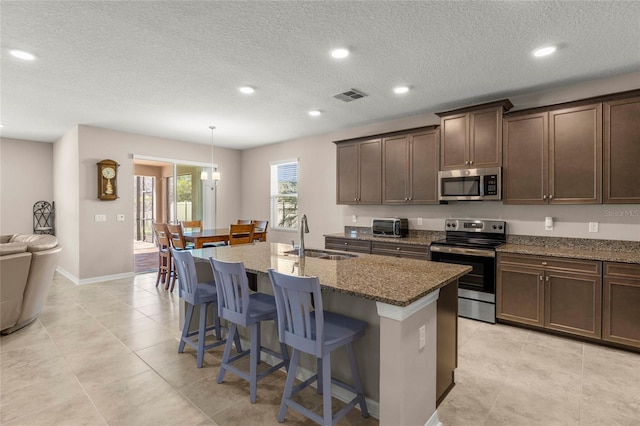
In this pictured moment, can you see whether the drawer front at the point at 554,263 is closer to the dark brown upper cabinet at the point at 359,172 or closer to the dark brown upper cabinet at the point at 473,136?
the dark brown upper cabinet at the point at 473,136

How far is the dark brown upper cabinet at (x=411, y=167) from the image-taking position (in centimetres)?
434

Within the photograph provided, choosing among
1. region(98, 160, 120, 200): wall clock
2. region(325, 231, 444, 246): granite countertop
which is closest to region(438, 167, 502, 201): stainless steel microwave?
region(325, 231, 444, 246): granite countertop

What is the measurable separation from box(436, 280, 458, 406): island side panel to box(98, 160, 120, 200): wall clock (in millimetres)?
5650

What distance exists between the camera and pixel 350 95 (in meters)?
3.91

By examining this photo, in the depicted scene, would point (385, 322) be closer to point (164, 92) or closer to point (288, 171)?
point (164, 92)

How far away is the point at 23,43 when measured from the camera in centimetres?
264

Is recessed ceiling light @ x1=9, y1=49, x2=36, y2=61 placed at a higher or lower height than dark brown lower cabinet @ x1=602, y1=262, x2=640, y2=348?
higher

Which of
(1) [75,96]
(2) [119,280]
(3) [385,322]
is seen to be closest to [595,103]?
(3) [385,322]

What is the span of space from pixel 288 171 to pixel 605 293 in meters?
5.20

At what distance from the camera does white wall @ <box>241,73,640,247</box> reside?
3377 mm

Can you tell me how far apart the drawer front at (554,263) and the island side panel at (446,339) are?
160 centimetres

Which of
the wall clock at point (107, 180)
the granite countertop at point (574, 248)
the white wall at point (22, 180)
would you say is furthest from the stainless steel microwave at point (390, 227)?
the white wall at point (22, 180)

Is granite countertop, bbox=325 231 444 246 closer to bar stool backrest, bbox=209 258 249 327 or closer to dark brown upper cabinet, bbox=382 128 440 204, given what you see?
dark brown upper cabinet, bbox=382 128 440 204

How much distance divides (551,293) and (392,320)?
2.59 metres
